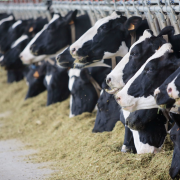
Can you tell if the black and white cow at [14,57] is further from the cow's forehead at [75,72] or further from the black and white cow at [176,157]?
the black and white cow at [176,157]

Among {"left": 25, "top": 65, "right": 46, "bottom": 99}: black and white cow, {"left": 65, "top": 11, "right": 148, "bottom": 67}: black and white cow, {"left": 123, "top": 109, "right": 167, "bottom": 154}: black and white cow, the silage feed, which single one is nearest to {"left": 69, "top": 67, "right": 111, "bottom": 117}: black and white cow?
the silage feed

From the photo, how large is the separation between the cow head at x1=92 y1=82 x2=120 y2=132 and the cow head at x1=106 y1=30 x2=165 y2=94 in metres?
1.00

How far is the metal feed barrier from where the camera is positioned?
4006mm

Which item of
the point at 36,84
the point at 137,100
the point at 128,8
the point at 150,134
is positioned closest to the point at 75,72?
the point at 128,8

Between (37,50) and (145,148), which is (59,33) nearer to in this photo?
(37,50)

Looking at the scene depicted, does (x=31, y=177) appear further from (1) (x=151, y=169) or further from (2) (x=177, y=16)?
(2) (x=177, y=16)

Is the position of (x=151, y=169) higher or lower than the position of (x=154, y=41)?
lower

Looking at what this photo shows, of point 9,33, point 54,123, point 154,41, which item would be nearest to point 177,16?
point 154,41

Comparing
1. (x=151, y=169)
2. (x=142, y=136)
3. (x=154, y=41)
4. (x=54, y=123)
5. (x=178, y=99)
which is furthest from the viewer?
(x=54, y=123)

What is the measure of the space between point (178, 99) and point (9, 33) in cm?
697

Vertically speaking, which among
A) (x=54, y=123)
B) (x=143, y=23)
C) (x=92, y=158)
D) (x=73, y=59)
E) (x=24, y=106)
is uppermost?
(x=143, y=23)

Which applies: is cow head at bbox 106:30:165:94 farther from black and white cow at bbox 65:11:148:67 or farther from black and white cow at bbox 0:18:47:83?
black and white cow at bbox 0:18:47:83

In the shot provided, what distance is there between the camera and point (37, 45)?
21.4 ft

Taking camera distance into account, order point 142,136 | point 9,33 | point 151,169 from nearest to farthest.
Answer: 1. point 151,169
2. point 142,136
3. point 9,33
